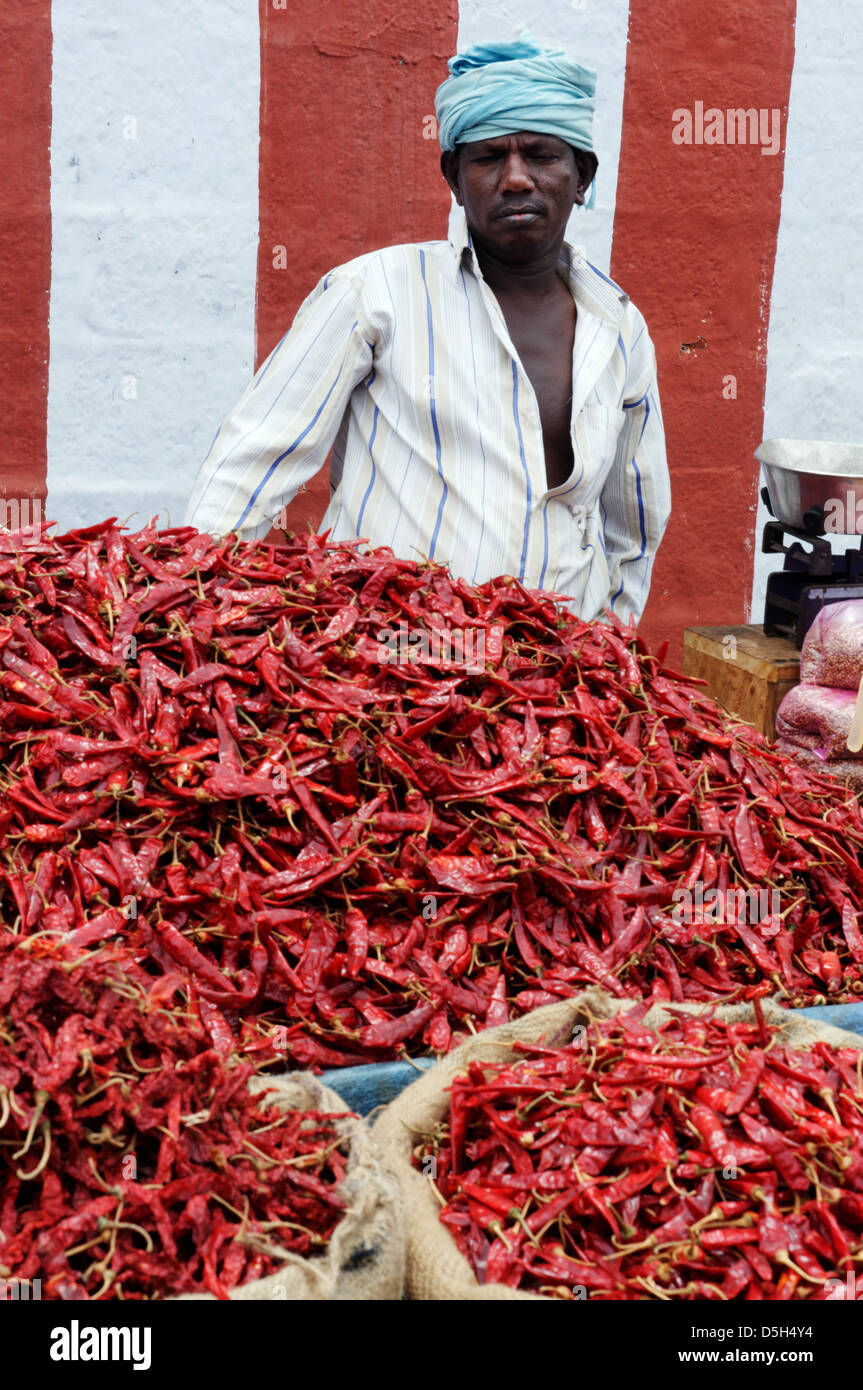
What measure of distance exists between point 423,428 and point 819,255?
8.93 feet

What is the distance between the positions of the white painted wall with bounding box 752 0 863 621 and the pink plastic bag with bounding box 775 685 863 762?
1921mm

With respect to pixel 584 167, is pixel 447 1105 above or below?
below

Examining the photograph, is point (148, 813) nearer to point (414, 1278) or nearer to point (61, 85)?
point (414, 1278)

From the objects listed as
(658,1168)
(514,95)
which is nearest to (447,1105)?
(658,1168)

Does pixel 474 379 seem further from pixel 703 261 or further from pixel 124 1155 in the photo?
pixel 703 261

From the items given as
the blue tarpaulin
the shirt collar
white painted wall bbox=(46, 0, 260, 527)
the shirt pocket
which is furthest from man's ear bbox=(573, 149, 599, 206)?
the blue tarpaulin

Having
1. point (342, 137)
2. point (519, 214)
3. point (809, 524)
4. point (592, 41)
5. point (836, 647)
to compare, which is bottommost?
point (836, 647)

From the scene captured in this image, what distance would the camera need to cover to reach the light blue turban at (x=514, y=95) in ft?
8.90

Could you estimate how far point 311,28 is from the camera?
13.7ft

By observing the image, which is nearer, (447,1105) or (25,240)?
(447,1105)

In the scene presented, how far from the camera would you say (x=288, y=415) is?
9.23 feet

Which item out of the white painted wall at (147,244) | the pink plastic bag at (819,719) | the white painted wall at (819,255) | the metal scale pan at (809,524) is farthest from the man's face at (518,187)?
the white painted wall at (819,255)

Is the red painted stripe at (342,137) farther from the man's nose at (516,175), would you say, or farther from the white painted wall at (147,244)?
the man's nose at (516,175)

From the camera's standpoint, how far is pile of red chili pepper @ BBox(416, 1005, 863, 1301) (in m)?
1.42
